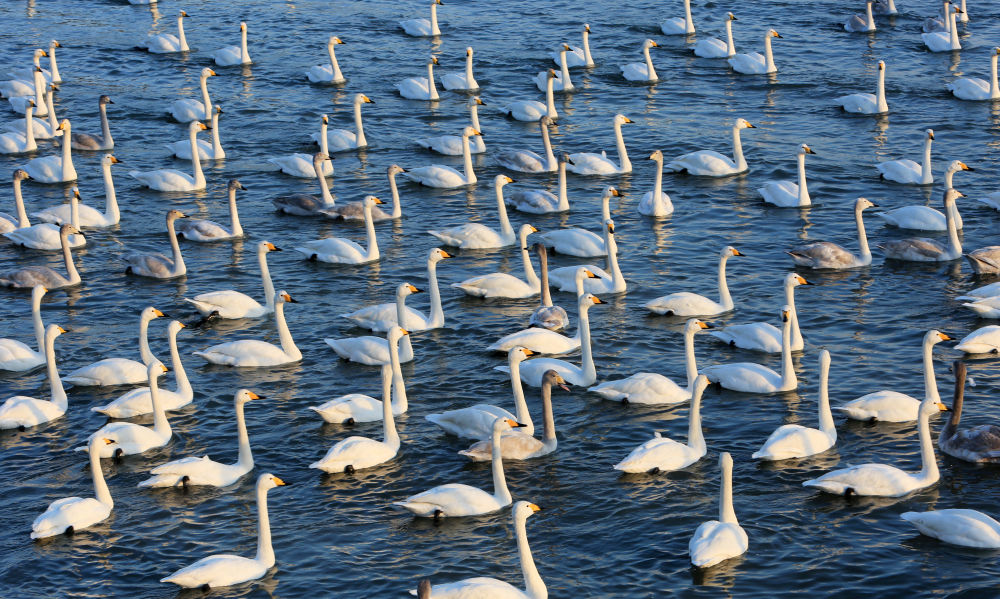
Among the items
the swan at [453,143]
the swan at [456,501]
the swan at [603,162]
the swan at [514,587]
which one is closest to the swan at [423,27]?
the swan at [453,143]

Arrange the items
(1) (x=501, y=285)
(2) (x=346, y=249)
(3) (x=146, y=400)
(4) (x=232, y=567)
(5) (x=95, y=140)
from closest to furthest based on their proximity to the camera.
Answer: (4) (x=232, y=567)
(3) (x=146, y=400)
(1) (x=501, y=285)
(2) (x=346, y=249)
(5) (x=95, y=140)

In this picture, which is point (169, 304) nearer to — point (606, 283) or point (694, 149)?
point (606, 283)

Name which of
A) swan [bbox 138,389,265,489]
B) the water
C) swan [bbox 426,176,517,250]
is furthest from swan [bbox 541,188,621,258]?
swan [bbox 138,389,265,489]

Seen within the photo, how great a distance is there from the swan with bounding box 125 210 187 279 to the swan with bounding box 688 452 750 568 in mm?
13010

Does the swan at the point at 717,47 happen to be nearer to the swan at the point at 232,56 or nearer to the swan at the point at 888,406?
the swan at the point at 232,56

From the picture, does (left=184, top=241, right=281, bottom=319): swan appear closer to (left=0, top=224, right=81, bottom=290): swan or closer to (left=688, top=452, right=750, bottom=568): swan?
(left=0, top=224, right=81, bottom=290): swan

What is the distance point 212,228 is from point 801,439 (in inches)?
551

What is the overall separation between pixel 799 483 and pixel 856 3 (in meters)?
32.0

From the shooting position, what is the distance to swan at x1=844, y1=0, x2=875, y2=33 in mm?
41438

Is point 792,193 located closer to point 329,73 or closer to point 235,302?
point 235,302

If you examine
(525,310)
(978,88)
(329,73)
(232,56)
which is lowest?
(525,310)

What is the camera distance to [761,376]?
1920 centimetres

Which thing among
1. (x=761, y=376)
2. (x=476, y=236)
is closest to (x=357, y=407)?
(x=761, y=376)

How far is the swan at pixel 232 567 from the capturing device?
563 inches
